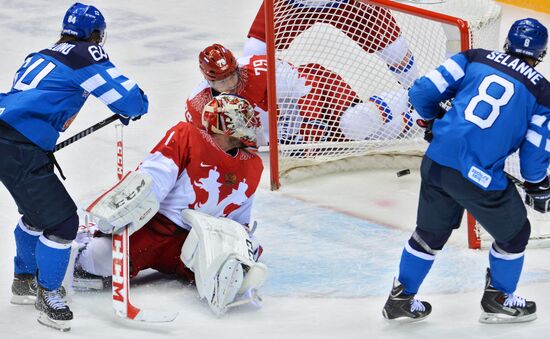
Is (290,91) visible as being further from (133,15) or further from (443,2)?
(133,15)

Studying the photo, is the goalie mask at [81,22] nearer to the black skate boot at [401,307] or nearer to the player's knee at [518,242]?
the black skate boot at [401,307]

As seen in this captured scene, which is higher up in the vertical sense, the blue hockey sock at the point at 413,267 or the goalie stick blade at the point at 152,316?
the blue hockey sock at the point at 413,267

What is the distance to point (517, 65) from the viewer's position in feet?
13.3

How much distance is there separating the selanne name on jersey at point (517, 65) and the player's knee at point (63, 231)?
146 cm

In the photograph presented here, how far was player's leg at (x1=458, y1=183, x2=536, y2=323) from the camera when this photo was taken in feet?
13.4

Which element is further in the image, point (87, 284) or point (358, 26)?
point (358, 26)

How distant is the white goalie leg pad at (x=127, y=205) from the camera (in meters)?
4.09

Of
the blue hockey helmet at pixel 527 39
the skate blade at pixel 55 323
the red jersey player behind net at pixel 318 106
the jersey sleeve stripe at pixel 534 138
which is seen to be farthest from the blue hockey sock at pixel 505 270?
the red jersey player behind net at pixel 318 106

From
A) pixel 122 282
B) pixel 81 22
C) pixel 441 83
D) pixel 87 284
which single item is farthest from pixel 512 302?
pixel 81 22

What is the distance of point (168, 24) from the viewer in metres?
8.25

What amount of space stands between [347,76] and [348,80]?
0.02 metres

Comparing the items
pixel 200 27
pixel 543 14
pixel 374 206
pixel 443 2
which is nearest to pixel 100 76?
pixel 374 206

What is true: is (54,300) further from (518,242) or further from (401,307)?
(518,242)

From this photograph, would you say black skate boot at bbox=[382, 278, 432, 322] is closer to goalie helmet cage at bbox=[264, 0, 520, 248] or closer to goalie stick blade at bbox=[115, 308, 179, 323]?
goalie stick blade at bbox=[115, 308, 179, 323]
